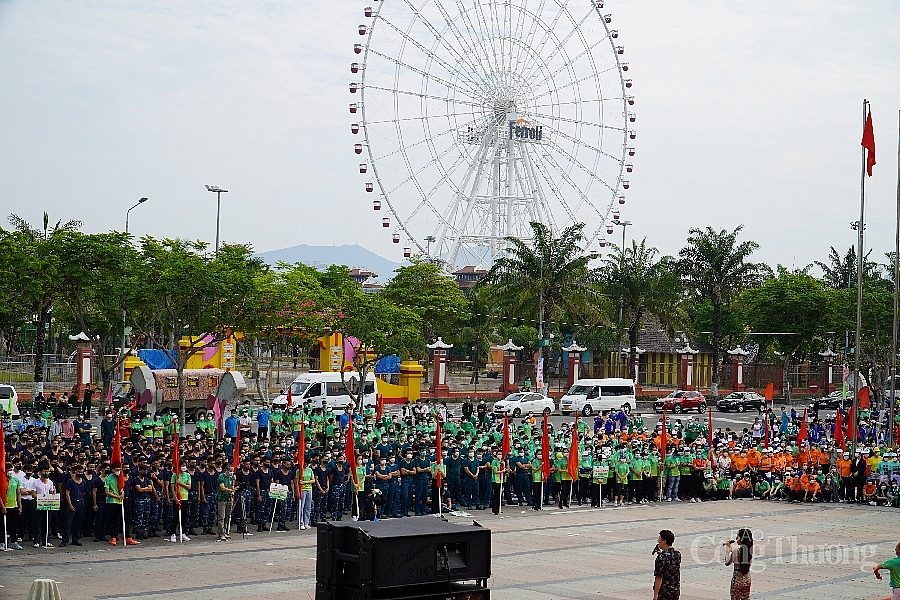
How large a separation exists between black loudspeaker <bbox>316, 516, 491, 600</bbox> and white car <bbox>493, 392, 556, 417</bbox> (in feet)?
109

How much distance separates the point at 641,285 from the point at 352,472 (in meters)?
34.4

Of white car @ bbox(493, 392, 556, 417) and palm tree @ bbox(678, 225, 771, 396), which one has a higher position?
palm tree @ bbox(678, 225, 771, 396)

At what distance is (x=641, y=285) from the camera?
169 ft

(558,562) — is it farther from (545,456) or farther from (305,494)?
(545,456)

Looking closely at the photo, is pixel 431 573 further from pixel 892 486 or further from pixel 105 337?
pixel 105 337

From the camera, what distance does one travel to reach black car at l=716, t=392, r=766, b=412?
159 ft

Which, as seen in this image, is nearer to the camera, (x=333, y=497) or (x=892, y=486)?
(x=333, y=497)

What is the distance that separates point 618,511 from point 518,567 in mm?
6984

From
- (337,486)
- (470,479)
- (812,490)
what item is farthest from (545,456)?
(812,490)

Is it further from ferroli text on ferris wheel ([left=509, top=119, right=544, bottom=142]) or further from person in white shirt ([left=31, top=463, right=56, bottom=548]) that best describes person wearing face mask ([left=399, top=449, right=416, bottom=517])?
ferroli text on ferris wheel ([left=509, top=119, right=544, bottom=142])

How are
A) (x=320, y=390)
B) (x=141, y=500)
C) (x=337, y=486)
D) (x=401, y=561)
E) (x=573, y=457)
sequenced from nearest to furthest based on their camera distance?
1. (x=401, y=561)
2. (x=141, y=500)
3. (x=337, y=486)
4. (x=573, y=457)
5. (x=320, y=390)

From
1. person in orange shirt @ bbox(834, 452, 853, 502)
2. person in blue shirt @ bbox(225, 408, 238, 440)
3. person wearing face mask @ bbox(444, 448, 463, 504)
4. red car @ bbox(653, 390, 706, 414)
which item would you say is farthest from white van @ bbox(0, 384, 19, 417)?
red car @ bbox(653, 390, 706, 414)

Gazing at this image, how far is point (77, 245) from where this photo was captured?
100ft

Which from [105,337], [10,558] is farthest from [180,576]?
[105,337]
